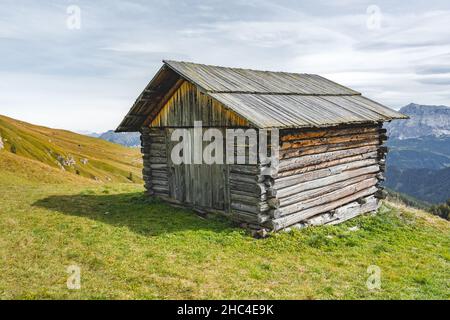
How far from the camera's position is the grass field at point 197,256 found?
964 cm

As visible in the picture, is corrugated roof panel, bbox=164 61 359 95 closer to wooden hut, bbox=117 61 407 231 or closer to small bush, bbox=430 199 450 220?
wooden hut, bbox=117 61 407 231

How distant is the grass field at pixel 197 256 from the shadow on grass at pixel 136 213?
5 centimetres

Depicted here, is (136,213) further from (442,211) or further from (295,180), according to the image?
(442,211)

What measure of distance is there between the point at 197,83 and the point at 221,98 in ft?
4.31

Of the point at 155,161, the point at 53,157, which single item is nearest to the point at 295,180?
the point at 155,161

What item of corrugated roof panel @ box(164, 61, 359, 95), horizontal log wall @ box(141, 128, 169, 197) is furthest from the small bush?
horizontal log wall @ box(141, 128, 169, 197)

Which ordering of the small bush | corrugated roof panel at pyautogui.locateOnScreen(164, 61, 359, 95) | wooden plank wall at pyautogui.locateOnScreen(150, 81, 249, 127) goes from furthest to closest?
1. the small bush
2. corrugated roof panel at pyautogui.locateOnScreen(164, 61, 359, 95)
3. wooden plank wall at pyautogui.locateOnScreen(150, 81, 249, 127)

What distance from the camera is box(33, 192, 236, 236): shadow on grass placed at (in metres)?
14.9

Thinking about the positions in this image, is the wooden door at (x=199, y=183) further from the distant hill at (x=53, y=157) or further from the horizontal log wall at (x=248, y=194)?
the distant hill at (x=53, y=157)

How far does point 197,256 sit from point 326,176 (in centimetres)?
768

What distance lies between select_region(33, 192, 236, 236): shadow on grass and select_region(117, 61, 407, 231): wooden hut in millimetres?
684

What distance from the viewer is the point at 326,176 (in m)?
16.9

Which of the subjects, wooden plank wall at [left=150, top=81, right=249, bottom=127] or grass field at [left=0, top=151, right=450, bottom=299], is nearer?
grass field at [left=0, top=151, right=450, bottom=299]

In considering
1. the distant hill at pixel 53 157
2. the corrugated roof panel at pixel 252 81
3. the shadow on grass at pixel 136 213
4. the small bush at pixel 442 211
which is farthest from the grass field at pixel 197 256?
the small bush at pixel 442 211
